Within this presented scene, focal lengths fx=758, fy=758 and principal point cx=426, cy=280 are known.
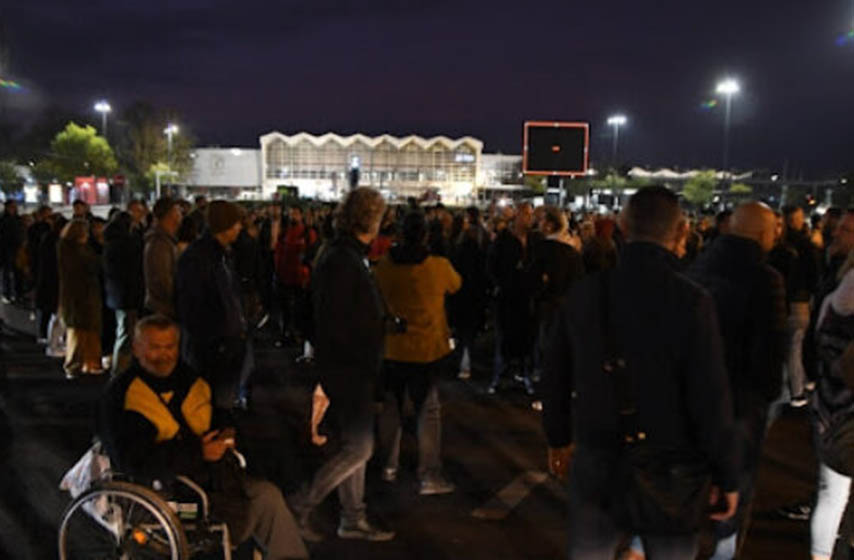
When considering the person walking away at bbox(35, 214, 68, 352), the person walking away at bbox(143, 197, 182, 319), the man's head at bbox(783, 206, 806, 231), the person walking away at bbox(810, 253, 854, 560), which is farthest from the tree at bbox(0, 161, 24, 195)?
the person walking away at bbox(810, 253, 854, 560)

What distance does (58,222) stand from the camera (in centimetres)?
1035

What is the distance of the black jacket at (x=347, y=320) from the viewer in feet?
13.8

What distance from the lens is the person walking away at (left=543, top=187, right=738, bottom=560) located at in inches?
97.0

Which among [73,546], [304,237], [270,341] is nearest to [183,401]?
[73,546]

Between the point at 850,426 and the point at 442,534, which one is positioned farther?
the point at 442,534

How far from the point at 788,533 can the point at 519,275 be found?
3.66 m

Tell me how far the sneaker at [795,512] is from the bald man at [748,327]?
1561 millimetres

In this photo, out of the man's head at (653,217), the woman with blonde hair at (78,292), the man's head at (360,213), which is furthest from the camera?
the woman with blonde hair at (78,292)

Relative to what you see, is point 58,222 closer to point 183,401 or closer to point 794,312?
point 183,401

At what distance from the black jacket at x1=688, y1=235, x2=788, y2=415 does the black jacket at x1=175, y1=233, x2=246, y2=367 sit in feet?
10.7

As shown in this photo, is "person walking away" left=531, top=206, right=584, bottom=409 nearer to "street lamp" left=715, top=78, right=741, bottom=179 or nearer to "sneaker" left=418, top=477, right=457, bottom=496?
"sneaker" left=418, top=477, right=457, bottom=496

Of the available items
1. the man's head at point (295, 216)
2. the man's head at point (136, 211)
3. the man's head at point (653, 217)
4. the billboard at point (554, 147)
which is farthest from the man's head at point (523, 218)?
the billboard at point (554, 147)

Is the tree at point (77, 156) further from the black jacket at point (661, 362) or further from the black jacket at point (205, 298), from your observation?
the black jacket at point (661, 362)

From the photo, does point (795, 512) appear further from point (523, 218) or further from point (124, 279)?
point (124, 279)
